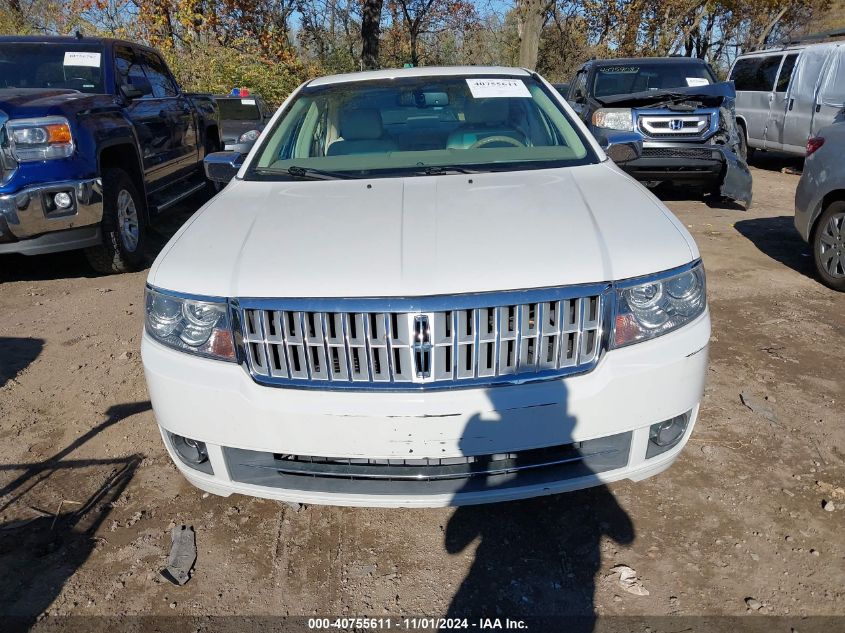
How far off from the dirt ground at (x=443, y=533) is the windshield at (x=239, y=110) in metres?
7.09

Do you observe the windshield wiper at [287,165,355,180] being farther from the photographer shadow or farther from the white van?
the white van

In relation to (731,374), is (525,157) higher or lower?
higher

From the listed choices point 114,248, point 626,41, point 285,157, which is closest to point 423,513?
point 285,157

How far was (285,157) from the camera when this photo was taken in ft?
11.3

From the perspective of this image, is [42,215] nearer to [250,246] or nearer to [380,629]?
[250,246]

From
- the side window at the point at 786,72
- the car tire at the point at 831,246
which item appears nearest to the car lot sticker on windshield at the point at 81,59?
the car tire at the point at 831,246

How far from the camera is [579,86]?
9.56m

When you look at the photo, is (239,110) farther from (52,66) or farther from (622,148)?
(622,148)

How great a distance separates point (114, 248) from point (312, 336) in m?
4.12

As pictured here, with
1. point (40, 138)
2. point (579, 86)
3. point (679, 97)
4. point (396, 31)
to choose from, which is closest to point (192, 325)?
point (40, 138)

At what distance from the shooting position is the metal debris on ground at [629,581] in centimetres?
220

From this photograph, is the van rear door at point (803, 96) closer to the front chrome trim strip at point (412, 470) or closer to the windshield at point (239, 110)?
the windshield at point (239, 110)

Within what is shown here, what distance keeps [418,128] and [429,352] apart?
1.93 metres

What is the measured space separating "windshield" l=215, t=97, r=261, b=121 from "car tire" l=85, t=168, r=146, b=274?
14.6ft
